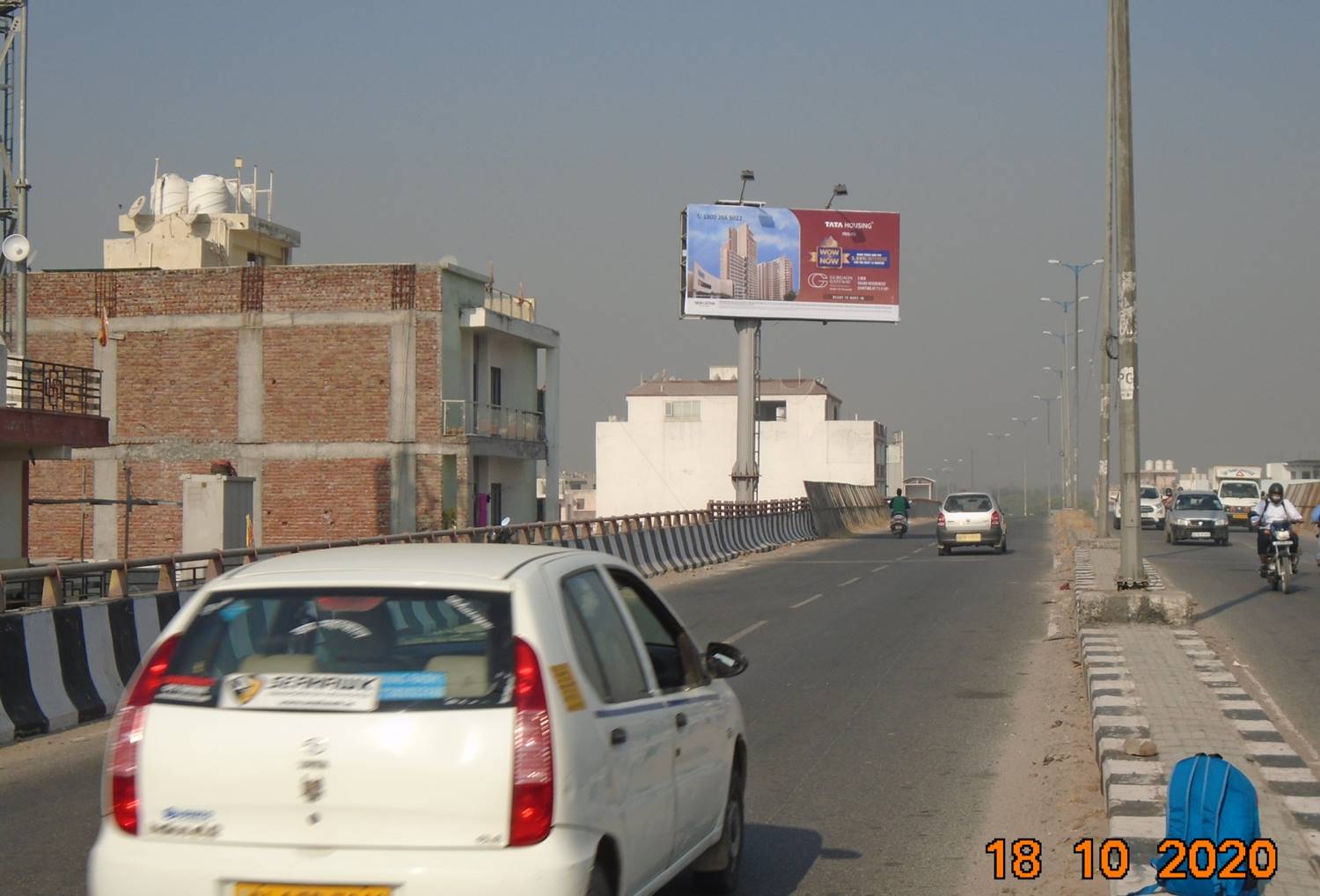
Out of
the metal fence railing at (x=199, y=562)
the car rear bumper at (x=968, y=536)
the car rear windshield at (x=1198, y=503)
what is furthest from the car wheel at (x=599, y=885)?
the car rear windshield at (x=1198, y=503)

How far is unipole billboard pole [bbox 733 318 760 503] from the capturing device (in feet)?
154

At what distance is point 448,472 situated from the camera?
44.3m

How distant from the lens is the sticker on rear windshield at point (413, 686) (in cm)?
449

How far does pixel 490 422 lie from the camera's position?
152 ft

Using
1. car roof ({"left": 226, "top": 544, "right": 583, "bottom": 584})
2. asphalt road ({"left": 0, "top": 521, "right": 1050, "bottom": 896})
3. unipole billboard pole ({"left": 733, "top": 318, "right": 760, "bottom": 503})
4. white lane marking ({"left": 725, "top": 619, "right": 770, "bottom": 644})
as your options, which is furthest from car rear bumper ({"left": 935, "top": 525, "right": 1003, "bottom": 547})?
car roof ({"left": 226, "top": 544, "right": 583, "bottom": 584})

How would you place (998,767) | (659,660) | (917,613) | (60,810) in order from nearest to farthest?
1. (659,660)
2. (60,810)
3. (998,767)
4. (917,613)

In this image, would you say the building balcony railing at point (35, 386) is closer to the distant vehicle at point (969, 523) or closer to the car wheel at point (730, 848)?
the car wheel at point (730, 848)

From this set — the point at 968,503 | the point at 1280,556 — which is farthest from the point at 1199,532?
the point at 1280,556

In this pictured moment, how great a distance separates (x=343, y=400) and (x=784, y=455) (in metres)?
64.6

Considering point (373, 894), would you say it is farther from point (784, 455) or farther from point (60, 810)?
point (784, 455)

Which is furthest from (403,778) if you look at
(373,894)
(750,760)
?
(750,760)

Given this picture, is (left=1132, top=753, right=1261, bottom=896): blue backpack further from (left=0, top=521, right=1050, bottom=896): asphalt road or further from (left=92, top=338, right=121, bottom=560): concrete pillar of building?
(left=92, top=338, right=121, bottom=560): concrete pillar of building

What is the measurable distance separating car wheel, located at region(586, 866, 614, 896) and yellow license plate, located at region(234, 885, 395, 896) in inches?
24.9

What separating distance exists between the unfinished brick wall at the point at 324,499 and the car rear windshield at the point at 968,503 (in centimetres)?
1677
